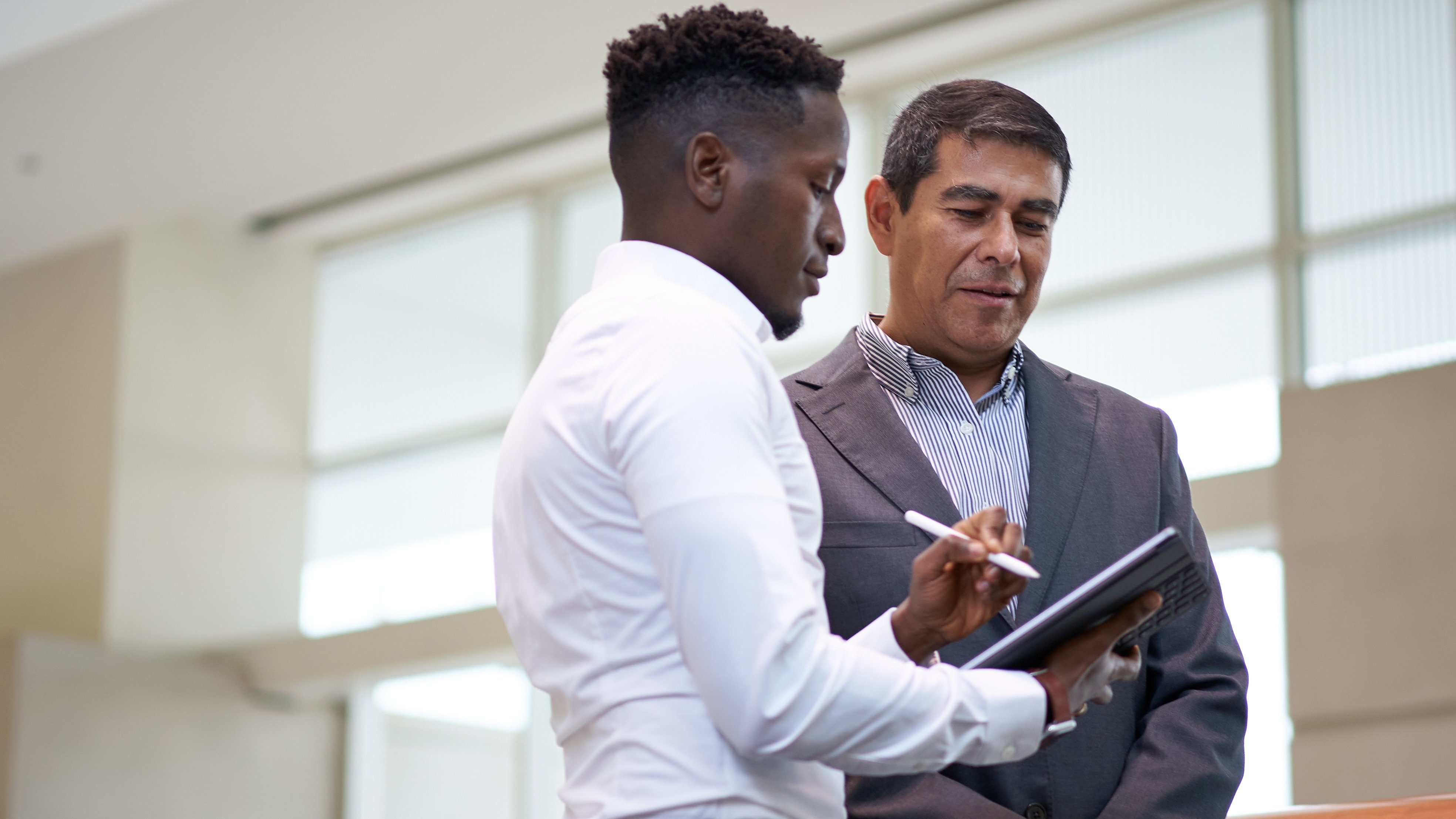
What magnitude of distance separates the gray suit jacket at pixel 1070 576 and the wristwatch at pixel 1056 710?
1.49ft

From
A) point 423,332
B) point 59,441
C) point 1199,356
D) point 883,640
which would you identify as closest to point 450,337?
point 423,332

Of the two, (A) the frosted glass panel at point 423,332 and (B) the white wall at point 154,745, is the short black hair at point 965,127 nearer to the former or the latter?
(A) the frosted glass panel at point 423,332

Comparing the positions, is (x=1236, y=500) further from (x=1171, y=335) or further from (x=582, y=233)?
(x=582, y=233)

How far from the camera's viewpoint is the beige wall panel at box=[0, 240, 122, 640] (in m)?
10.2

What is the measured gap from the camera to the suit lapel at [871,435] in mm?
2135

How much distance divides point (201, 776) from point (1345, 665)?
7375 mm

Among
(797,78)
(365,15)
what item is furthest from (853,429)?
(365,15)

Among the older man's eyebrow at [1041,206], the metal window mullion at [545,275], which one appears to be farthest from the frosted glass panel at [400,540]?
the older man's eyebrow at [1041,206]

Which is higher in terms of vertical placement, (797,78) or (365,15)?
(365,15)

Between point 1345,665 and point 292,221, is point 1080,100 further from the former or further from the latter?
point 292,221

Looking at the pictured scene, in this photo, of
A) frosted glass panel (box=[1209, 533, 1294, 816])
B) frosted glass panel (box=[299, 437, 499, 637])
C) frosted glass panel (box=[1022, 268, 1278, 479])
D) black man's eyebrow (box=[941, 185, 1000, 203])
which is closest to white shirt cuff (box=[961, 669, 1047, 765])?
black man's eyebrow (box=[941, 185, 1000, 203])

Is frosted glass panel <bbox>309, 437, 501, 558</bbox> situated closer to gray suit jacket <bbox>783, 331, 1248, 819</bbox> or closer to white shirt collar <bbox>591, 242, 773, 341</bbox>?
gray suit jacket <bbox>783, 331, 1248, 819</bbox>

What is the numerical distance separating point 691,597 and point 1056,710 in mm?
393

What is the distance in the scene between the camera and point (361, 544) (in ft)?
35.3
